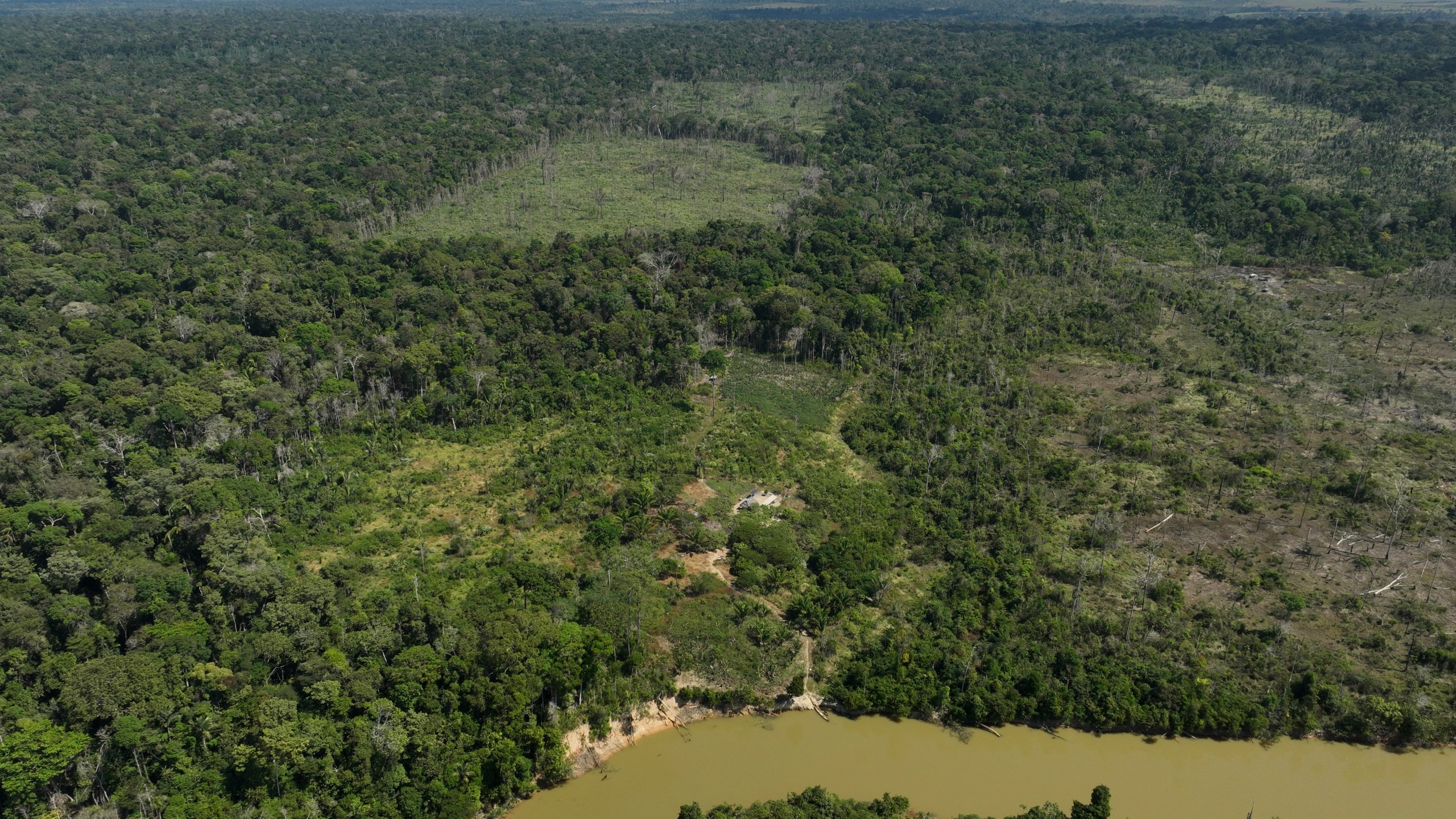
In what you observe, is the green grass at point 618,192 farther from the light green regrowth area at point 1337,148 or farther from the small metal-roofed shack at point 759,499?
the light green regrowth area at point 1337,148

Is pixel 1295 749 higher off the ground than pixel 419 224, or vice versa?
pixel 419 224

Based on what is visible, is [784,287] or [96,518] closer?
[96,518]

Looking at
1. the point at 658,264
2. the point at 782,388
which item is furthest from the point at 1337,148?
the point at 782,388

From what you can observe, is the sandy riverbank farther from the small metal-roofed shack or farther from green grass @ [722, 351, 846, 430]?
green grass @ [722, 351, 846, 430]

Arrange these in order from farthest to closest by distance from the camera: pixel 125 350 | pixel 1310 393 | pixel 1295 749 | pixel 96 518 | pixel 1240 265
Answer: pixel 1240 265
pixel 1310 393
pixel 125 350
pixel 96 518
pixel 1295 749

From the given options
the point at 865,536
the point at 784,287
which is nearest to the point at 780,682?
the point at 865,536

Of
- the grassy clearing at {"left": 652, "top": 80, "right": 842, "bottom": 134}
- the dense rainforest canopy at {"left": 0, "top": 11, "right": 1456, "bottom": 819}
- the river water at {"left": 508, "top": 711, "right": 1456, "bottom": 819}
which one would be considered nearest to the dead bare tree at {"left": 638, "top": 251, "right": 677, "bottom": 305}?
the dense rainforest canopy at {"left": 0, "top": 11, "right": 1456, "bottom": 819}

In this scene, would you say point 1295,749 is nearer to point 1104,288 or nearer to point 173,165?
point 1104,288
